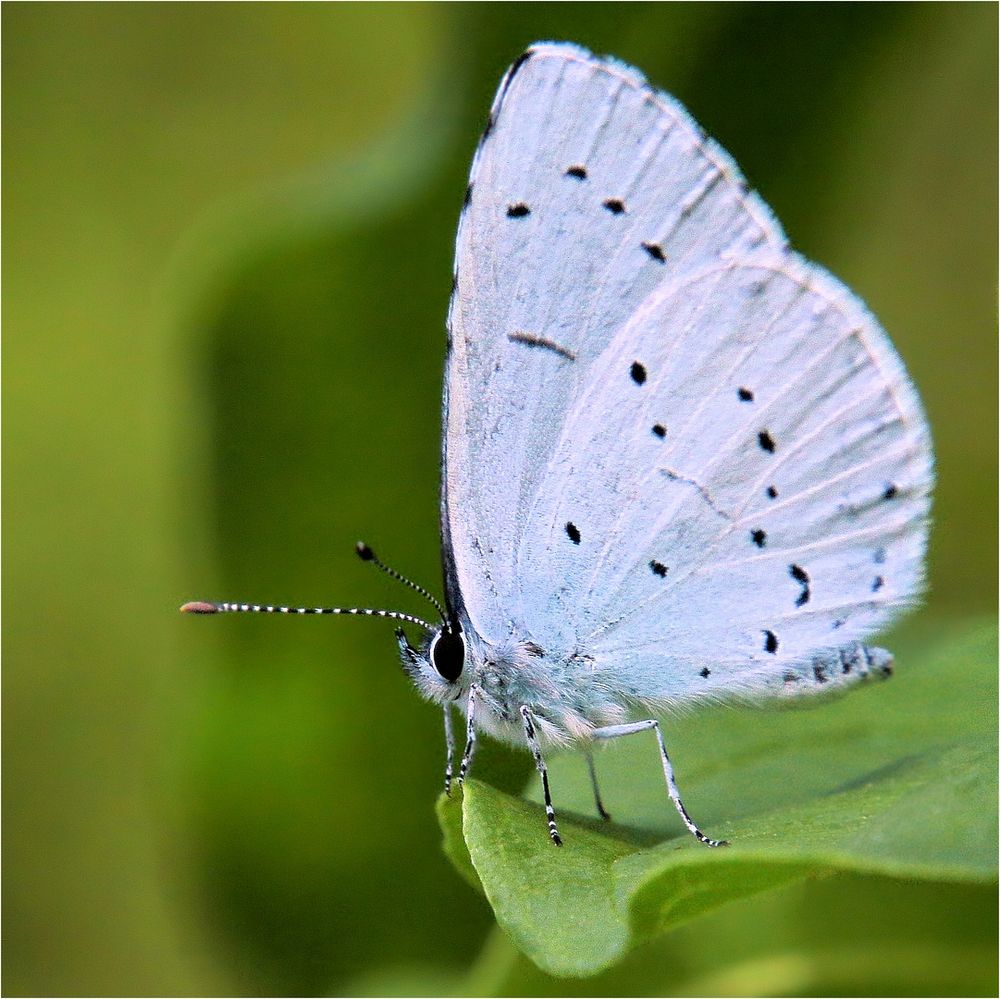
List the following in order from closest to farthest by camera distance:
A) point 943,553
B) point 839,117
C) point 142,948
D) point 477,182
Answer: point 477,182 < point 839,117 < point 943,553 < point 142,948

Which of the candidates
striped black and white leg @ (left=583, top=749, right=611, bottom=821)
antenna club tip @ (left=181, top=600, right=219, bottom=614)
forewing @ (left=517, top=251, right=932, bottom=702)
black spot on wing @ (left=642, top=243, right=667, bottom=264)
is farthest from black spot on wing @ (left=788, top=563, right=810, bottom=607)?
antenna club tip @ (left=181, top=600, right=219, bottom=614)

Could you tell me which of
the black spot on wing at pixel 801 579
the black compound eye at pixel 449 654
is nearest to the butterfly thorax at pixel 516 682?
the black compound eye at pixel 449 654

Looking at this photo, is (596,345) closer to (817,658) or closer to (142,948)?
(817,658)

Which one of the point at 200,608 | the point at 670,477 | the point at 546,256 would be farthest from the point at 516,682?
the point at 546,256

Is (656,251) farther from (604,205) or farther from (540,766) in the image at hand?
(540,766)

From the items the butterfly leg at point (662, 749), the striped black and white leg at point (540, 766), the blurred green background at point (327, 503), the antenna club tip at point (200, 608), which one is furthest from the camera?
the blurred green background at point (327, 503)

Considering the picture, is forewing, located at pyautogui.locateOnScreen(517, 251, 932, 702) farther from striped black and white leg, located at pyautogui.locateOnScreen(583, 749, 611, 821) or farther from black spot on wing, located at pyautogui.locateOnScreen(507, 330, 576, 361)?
striped black and white leg, located at pyautogui.locateOnScreen(583, 749, 611, 821)

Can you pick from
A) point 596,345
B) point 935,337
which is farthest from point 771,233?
point 935,337

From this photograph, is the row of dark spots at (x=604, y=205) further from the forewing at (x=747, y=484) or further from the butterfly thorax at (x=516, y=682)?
the butterfly thorax at (x=516, y=682)
